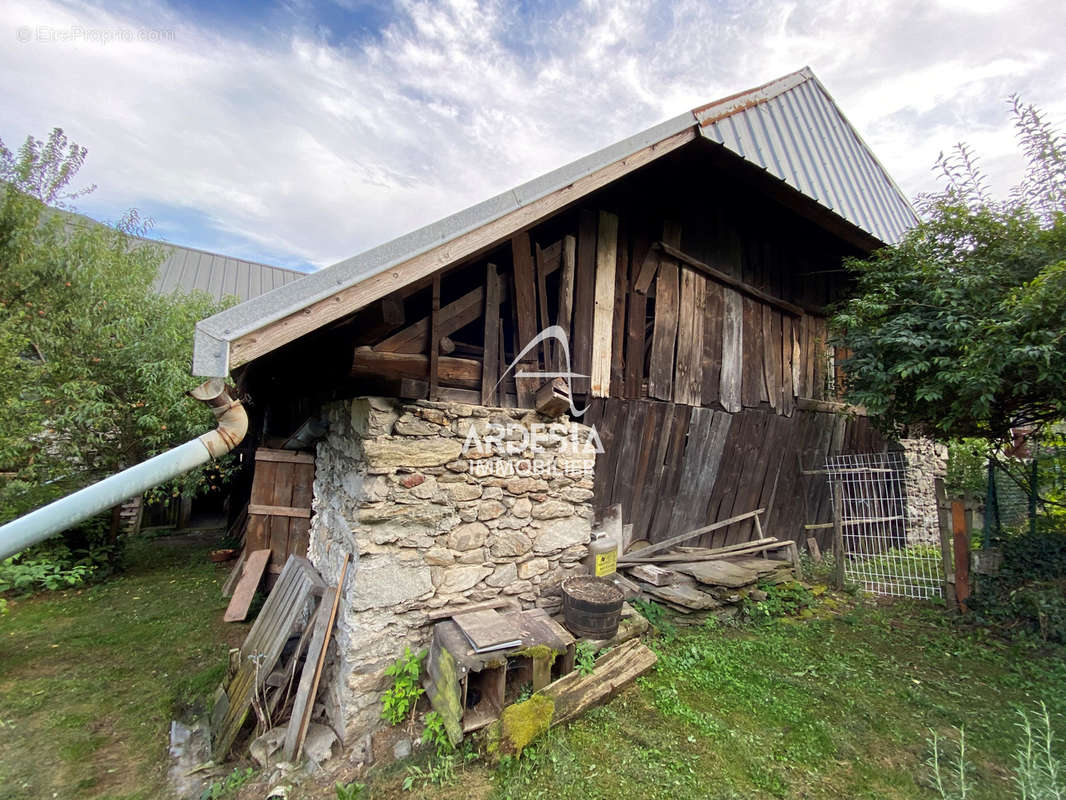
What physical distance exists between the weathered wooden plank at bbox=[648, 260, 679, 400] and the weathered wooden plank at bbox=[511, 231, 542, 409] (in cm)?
138

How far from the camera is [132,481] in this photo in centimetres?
187

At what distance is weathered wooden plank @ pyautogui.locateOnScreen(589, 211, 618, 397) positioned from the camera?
3826 mm

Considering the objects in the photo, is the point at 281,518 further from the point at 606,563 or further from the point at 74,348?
the point at 74,348

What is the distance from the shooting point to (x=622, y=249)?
4055 millimetres

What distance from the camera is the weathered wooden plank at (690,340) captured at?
Answer: 14.5ft

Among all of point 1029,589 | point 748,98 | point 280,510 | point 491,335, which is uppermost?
point 748,98

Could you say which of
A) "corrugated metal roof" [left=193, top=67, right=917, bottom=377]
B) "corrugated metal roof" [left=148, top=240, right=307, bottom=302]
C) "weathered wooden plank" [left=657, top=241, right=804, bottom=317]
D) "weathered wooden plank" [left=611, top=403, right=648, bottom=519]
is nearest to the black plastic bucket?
"weathered wooden plank" [left=611, top=403, right=648, bottom=519]

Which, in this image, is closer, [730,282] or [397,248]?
[397,248]

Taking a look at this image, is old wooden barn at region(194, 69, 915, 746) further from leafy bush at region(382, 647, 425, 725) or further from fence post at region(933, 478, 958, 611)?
fence post at region(933, 478, 958, 611)

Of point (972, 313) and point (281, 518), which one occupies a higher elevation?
point (972, 313)

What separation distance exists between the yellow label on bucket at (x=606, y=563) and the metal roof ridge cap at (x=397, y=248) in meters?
2.76

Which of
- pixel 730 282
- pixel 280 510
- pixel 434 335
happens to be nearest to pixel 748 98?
pixel 730 282

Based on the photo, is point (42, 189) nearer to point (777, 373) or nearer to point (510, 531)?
point (510, 531)

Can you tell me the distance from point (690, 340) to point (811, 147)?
9.57 ft
